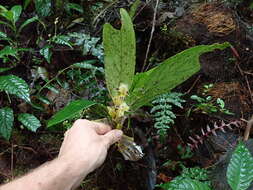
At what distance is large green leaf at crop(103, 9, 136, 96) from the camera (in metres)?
1.36

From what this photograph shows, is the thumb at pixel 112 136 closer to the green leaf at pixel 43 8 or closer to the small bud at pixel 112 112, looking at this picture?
the small bud at pixel 112 112

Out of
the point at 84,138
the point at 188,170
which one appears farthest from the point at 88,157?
the point at 188,170

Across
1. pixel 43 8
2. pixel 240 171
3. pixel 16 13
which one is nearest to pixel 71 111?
pixel 240 171

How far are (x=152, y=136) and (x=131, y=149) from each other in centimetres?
40

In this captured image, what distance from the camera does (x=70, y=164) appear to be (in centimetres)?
120

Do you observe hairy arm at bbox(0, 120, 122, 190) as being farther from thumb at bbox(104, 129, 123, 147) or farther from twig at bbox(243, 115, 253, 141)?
twig at bbox(243, 115, 253, 141)

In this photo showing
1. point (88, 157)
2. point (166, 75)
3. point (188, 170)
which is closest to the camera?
point (88, 157)

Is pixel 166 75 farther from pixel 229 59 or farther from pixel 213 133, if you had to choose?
pixel 229 59

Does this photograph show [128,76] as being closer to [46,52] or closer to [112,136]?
[112,136]

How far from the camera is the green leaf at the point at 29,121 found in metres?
1.95

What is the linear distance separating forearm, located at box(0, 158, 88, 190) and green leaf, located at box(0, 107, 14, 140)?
2.33 ft

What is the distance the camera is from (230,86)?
200 cm

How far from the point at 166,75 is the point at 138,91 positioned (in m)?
0.15

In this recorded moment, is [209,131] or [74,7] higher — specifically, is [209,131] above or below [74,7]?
below
